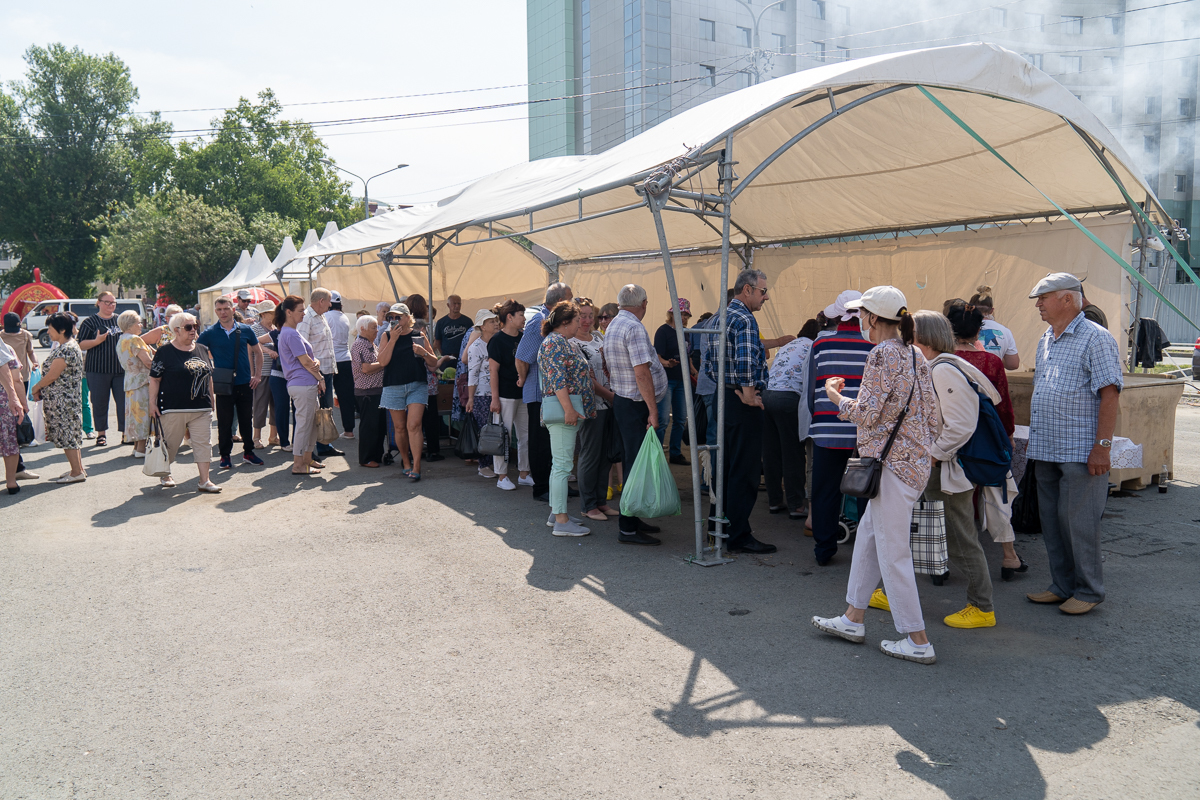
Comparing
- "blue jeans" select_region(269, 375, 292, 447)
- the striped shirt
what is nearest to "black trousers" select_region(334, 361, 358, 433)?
"blue jeans" select_region(269, 375, 292, 447)

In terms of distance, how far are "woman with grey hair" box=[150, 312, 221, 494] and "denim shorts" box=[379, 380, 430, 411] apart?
1.74 meters

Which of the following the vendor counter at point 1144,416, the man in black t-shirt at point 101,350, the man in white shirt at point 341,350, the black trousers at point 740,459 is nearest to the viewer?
the black trousers at point 740,459

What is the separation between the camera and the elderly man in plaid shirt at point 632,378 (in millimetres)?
5770

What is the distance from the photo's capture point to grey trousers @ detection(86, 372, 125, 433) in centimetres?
1057

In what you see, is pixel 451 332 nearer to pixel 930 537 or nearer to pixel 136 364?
pixel 136 364

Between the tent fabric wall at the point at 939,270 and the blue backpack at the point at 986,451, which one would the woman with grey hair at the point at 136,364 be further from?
the blue backpack at the point at 986,451

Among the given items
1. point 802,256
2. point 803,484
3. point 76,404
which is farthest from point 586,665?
point 802,256

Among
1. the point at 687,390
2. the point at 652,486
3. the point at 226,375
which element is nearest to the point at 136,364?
the point at 226,375

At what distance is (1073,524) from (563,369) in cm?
356

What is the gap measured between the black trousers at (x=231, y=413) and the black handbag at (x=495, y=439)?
3.30 meters

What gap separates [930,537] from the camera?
14.5 feet

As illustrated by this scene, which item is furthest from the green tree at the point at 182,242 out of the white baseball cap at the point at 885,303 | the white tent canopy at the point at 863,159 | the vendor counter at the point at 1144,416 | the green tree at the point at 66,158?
the white baseball cap at the point at 885,303

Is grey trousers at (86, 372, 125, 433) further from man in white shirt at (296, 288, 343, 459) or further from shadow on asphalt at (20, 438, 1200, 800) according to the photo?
shadow on asphalt at (20, 438, 1200, 800)

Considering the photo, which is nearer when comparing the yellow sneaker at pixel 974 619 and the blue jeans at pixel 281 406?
the yellow sneaker at pixel 974 619
